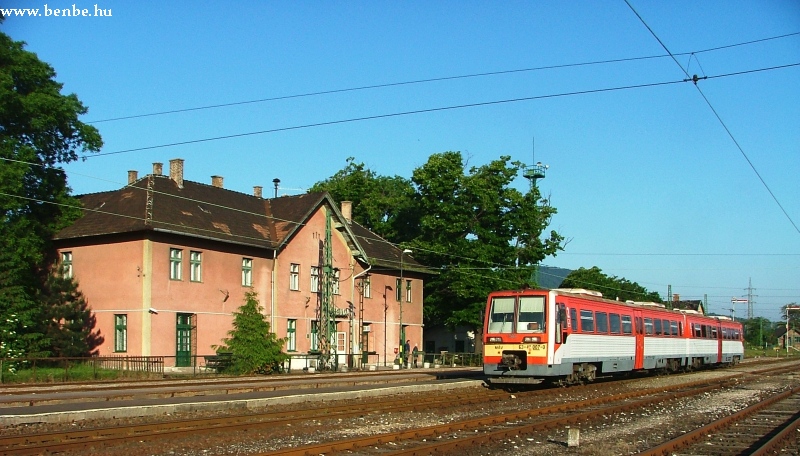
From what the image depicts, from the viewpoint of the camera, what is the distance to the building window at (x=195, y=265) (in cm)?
3828

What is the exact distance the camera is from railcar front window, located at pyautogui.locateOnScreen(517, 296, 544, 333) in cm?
2427

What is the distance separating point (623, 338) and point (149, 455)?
21.1 m

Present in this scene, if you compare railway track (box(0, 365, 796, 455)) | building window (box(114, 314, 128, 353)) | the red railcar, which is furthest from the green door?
railway track (box(0, 365, 796, 455))

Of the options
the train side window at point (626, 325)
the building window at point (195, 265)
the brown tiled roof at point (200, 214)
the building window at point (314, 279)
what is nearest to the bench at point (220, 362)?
the building window at point (195, 265)

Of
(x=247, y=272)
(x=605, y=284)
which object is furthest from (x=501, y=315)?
(x=605, y=284)

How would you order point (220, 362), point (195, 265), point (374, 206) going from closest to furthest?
point (220, 362) < point (195, 265) < point (374, 206)

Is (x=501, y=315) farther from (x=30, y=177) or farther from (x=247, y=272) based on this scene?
(x=30, y=177)

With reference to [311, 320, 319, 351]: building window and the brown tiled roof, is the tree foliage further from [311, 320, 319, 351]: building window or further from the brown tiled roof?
[311, 320, 319, 351]: building window

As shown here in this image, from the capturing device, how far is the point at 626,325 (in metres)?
29.9

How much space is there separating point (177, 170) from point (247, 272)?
6443 mm

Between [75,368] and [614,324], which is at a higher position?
[614,324]

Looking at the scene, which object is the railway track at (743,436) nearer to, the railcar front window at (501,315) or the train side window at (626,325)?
the railcar front window at (501,315)

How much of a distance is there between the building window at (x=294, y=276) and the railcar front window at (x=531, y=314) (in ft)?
69.6

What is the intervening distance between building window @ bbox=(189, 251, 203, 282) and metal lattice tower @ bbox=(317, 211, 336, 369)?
628 centimetres
